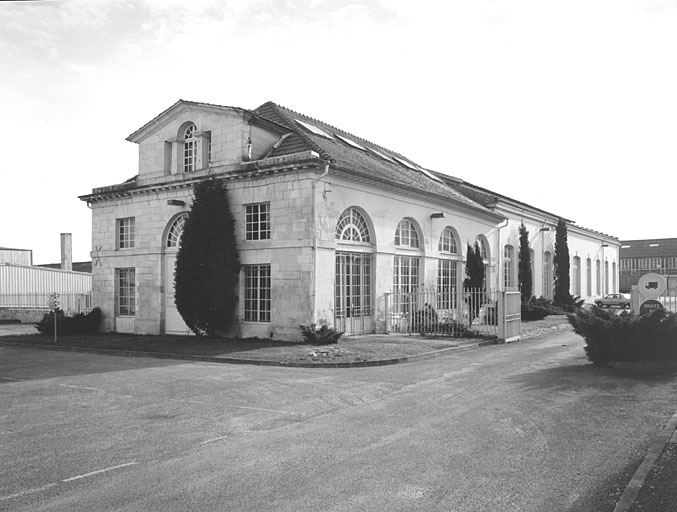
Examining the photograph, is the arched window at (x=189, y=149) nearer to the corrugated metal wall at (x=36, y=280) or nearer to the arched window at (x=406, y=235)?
the arched window at (x=406, y=235)

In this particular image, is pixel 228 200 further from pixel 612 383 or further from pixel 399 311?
pixel 612 383

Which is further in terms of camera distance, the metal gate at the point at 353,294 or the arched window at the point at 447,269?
the arched window at the point at 447,269

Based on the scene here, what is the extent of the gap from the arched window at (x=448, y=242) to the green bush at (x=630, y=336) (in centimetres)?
1258

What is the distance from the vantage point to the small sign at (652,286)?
12.4 meters

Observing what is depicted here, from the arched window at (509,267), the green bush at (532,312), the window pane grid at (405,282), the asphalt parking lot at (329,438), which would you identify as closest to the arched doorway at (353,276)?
the window pane grid at (405,282)

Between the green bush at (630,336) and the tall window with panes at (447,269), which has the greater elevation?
the tall window with panes at (447,269)

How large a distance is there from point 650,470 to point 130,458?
17.5 ft

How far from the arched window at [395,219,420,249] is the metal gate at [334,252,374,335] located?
226 cm

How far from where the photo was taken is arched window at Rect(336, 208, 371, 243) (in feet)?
65.0

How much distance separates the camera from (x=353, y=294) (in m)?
20.4

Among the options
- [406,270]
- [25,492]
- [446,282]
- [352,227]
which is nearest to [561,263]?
[446,282]

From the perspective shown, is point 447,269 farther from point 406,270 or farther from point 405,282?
point 405,282

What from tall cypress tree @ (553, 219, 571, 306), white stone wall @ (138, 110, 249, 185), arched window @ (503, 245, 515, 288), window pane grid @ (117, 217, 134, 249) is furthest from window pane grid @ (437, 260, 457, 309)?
tall cypress tree @ (553, 219, 571, 306)

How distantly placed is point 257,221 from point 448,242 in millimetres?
10294
